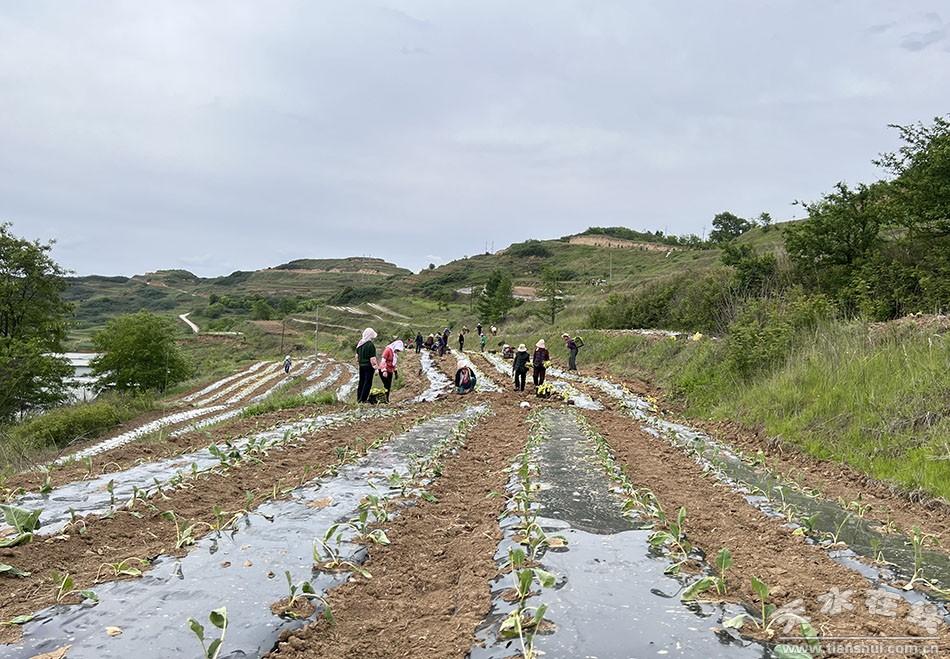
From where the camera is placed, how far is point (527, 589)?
309cm

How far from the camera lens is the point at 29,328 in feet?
96.2

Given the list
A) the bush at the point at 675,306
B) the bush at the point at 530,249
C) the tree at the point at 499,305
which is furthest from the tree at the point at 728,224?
the bush at the point at 675,306

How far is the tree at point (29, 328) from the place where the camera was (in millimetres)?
25641

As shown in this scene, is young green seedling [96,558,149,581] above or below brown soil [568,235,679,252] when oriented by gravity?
below

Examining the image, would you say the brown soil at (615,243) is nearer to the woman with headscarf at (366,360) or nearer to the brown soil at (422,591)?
the woman with headscarf at (366,360)

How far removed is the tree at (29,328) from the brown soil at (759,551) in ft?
93.2

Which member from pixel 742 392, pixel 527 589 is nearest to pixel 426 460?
pixel 527 589

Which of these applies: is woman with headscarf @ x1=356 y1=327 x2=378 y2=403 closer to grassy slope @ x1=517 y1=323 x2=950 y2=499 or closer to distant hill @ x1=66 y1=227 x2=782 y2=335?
grassy slope @ x1=517 y1=323 x2=950 y2=499

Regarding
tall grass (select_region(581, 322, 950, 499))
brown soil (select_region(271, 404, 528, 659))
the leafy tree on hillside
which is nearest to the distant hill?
the leafy tree on hillside

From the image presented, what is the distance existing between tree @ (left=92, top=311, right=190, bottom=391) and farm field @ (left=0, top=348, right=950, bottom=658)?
2930 cm

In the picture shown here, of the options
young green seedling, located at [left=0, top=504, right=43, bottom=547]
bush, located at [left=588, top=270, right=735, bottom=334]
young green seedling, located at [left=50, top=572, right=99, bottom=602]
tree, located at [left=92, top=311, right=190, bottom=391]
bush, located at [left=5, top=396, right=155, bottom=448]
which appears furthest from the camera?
tree, located at [left=92, top=311, right=190, bottom=391]

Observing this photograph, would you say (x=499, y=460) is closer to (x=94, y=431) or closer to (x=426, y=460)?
(x=426, y=460)

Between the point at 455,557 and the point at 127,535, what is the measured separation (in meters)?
2.48

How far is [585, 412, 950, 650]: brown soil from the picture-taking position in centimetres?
306
